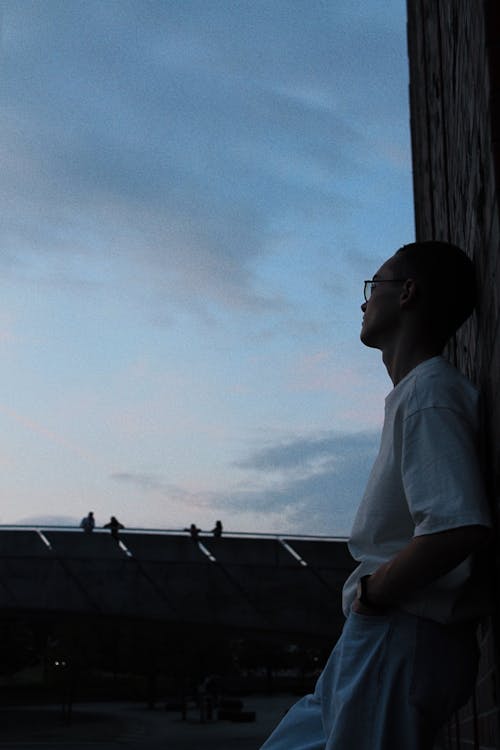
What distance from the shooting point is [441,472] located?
1.98 metres

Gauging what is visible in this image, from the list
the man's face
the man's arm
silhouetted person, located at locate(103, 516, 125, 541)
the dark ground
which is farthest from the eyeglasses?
the dark ground

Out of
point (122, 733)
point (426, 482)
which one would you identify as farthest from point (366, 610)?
point (122, 733)

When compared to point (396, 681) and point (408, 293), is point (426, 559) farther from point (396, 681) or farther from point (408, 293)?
point (408, 293)

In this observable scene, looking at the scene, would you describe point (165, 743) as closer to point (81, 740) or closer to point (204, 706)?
point (81, 740)

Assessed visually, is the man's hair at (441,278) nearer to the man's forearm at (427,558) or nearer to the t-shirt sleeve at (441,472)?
the t-shirt sleeve at (441,472)

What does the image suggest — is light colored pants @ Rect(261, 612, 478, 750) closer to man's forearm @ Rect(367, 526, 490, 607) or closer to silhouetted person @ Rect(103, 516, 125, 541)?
man's forearm @ Rect(367, 526, 490, 607)

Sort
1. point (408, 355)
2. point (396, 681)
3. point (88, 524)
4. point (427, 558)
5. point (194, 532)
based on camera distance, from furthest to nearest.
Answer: point (88, 524)
point (194, 532)
point (408, 355)
point (396, 681)
point (427, 558)

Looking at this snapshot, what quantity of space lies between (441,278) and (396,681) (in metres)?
1.04

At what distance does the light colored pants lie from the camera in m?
2.03

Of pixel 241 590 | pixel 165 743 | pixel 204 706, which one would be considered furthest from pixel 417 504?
pixel 204 706

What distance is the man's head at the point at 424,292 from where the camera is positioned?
2406 millimetres

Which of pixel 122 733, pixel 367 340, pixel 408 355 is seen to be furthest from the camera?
pixel 122 733

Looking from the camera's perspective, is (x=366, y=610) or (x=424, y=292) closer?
(x=366, y=610)

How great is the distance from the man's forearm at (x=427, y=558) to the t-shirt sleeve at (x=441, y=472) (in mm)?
19
